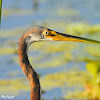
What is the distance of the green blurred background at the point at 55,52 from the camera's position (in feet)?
16.0

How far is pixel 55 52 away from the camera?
5980 mm

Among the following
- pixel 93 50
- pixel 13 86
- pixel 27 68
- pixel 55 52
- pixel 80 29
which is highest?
pixel 27 68

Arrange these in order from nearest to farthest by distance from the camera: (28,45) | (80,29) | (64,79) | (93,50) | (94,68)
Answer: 1. (28,45)
2. (94,68)
3. (64,79)
4. (93,50)
5. (80,29)

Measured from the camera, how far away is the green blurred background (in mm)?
4875

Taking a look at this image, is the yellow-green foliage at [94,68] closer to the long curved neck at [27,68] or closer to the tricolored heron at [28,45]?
the tricolored heron at [28,45]

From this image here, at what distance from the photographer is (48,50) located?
19.7 feet

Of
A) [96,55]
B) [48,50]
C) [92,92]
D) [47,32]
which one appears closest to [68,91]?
[92,92]

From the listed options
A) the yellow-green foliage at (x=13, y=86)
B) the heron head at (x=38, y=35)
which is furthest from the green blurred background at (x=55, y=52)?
the heron head at (x=38, y=35)

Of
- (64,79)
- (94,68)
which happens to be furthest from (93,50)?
(94,68)

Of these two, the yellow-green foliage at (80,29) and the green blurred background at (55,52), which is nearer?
the green blurred background at (55,52)

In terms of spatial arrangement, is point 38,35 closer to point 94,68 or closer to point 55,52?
point 94,68

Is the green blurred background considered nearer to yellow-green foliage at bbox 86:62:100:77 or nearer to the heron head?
yellow-green foliage at bbox 86:62:100:77

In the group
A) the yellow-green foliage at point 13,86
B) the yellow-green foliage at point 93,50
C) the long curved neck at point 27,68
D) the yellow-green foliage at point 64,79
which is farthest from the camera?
the yellow-green foliage at point 93,50

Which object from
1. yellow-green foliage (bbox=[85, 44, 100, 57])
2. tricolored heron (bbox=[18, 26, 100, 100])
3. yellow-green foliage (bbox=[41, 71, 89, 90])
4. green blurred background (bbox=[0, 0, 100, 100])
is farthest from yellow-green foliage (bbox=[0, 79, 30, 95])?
tricolored heron (bbox=[18, 26, 100, 100])
